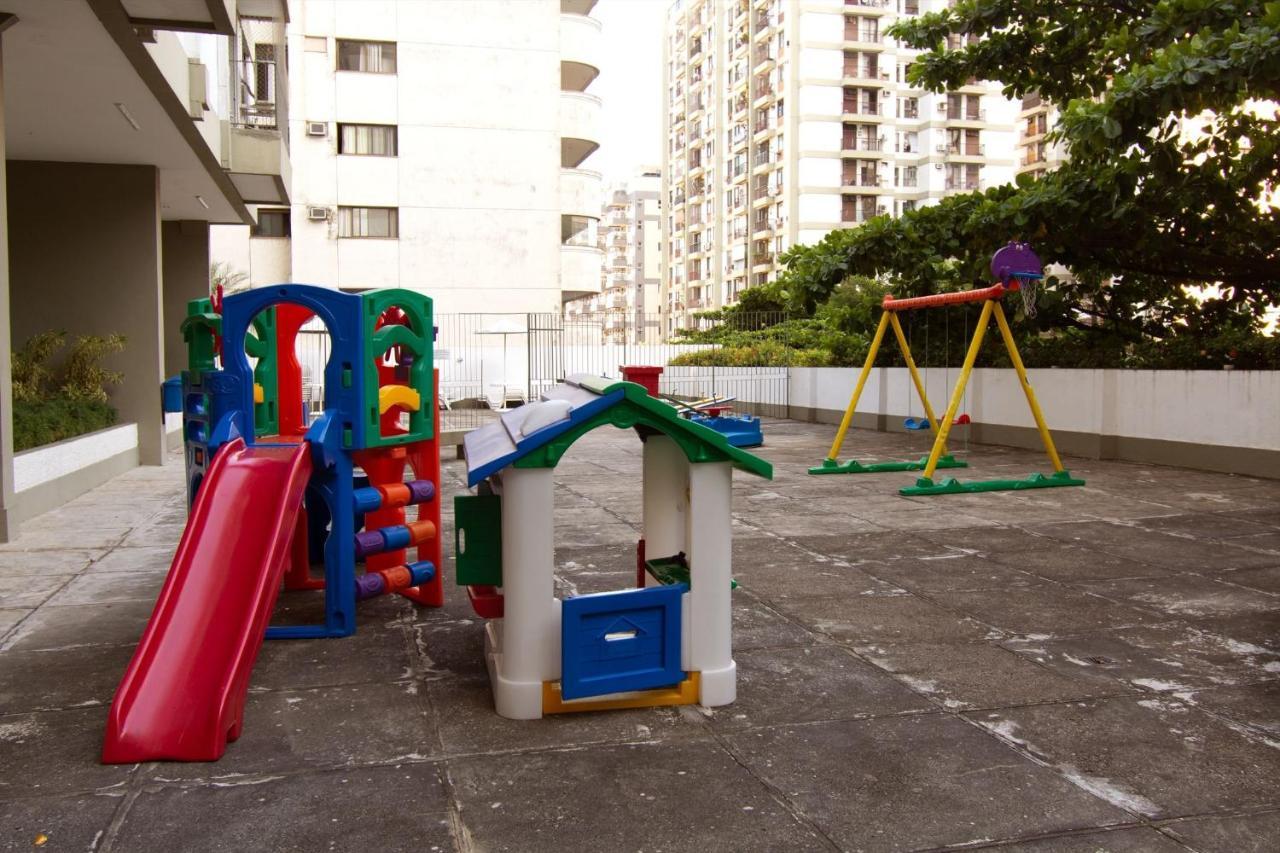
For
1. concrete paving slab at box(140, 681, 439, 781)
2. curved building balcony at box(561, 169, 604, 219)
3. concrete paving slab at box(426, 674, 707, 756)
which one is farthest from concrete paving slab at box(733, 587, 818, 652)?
curved building balcony at box(561, 169, 604, 219)

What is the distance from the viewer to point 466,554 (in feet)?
14.9

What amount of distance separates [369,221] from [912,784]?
103ft

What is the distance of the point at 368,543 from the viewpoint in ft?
18.5

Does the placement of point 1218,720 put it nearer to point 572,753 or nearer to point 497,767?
point 572,753

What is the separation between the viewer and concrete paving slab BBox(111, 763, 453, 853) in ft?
10.2

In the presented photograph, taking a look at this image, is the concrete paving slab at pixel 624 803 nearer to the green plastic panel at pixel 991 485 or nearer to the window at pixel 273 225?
the green plastic panel at pixel 991 485

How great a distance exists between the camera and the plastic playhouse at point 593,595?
165 inches

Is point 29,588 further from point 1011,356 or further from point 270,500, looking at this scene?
point 1011,356

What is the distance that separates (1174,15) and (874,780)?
9826 millimetres

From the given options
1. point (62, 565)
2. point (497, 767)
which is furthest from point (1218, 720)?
point (62, 565)

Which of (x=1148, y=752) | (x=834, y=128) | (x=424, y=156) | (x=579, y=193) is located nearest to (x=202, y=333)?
(x=1148, y=752)

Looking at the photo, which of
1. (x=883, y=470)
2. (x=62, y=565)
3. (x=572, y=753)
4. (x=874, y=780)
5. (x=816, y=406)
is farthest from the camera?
(x=816, y=406)

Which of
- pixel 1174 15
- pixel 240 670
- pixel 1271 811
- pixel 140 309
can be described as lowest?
pixel 1271 811

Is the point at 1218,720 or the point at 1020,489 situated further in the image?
the point at 1020,489
